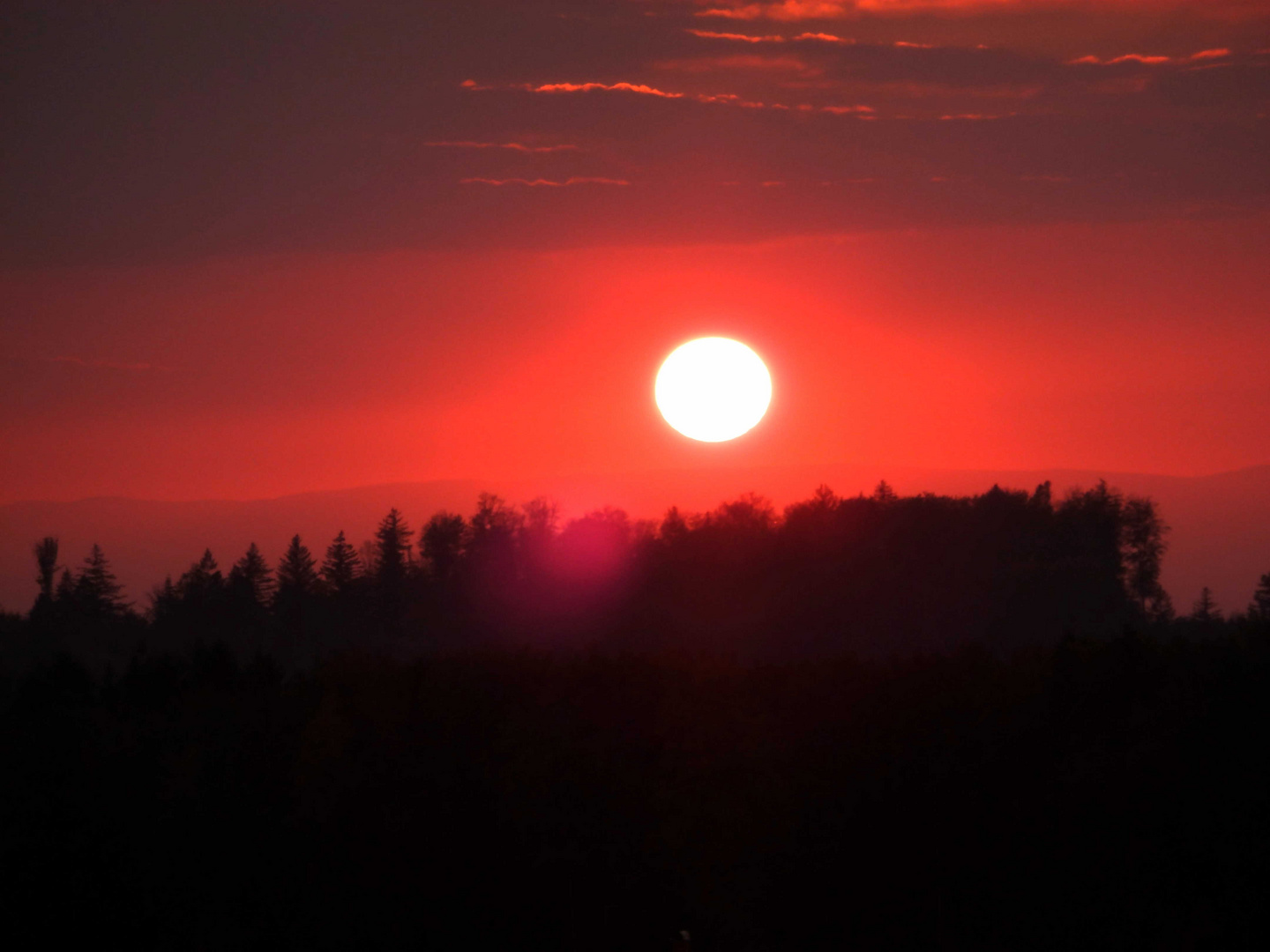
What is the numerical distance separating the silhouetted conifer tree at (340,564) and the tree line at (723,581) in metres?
0.17

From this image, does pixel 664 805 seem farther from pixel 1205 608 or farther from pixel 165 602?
pixel 165 602

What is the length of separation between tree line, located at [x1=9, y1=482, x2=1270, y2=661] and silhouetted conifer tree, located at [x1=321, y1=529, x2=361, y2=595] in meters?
0.17

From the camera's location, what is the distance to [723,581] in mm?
90688

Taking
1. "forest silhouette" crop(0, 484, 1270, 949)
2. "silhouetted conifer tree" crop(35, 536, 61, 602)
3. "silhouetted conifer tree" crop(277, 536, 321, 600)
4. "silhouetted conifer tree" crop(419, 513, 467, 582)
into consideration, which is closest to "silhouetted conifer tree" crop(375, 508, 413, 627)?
"silhouetted conifer tree" crop(419, 513, 467, 582)

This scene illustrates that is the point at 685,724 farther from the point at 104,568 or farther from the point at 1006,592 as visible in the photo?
the point at 104,568

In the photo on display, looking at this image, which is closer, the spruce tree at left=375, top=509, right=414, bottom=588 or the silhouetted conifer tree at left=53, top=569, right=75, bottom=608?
the spruce tree at left=375, top=509, right=414, bottom=588

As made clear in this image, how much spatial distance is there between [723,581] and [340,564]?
42769 millimetres

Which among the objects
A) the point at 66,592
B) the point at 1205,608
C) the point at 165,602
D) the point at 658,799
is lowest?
the point at 165,602

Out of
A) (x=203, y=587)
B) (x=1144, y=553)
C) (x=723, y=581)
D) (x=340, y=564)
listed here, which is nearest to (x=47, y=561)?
(x=203, y=587)

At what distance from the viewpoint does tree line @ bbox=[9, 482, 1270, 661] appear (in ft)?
283

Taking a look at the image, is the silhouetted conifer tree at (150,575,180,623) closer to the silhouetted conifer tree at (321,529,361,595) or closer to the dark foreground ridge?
the silhouetted conifer tree at (321,529,361,595)

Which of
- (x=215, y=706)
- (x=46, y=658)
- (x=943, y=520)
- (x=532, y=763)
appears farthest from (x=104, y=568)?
(x=532, y=763)

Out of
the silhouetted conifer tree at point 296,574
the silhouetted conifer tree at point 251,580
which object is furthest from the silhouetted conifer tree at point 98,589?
the silhouetted conifer tree at point 296,574

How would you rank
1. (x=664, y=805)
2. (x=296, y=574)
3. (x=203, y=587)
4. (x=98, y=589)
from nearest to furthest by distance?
(x=664, y=805)
(x=296, y=574)
(x=203, y=587)
(x=98, y=589)
